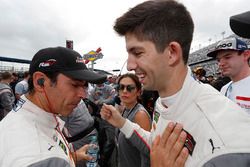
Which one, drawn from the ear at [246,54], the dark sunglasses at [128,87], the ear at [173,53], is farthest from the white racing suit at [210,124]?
the ear at [246,54]

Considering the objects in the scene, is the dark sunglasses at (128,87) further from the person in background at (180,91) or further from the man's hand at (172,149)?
the man's hand at (172,149)

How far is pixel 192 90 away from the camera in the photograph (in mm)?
1306

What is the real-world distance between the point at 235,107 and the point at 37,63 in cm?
133

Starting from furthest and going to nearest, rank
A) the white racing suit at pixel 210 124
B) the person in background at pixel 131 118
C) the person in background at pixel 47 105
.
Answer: the person in background at pixel 131 118, the person in background at pixel 47 105, the white racing suit at pixel 210 124

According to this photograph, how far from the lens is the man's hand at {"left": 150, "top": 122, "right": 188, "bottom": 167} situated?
1212mm

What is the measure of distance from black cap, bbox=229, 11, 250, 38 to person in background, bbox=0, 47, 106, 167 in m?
1.03

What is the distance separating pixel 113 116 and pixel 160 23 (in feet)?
4.62

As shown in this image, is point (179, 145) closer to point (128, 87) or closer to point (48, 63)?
point (48, 63)

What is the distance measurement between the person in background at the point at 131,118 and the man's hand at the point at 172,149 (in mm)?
1206

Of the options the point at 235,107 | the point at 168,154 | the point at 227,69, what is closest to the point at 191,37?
the point at 235,107

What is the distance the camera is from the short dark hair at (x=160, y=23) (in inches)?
55.7

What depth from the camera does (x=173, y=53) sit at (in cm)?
142

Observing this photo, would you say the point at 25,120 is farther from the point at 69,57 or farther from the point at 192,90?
the point at 192,90

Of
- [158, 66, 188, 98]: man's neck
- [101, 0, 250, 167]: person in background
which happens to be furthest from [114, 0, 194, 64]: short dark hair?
[158, 66, 188, 98]: man's neck
